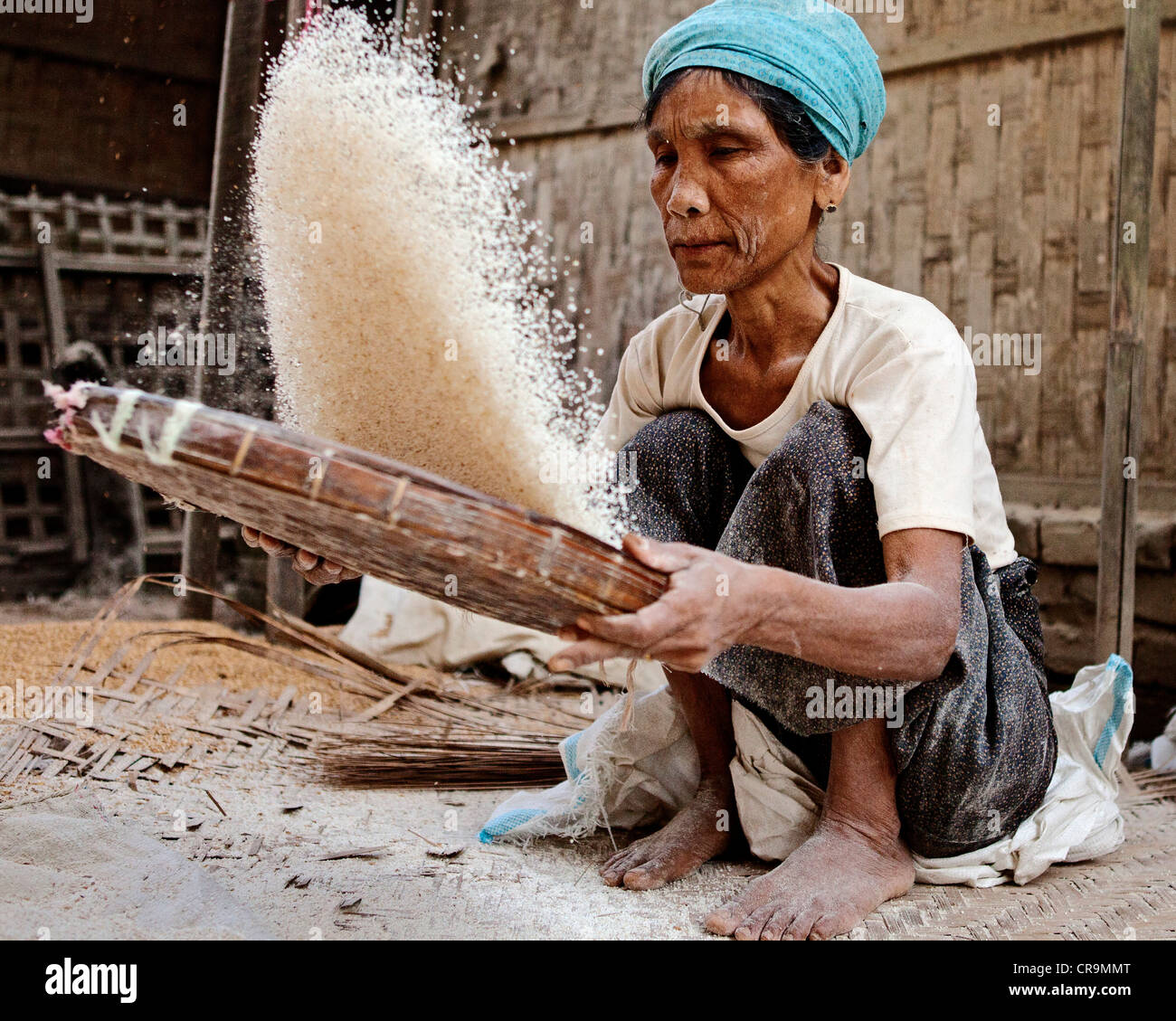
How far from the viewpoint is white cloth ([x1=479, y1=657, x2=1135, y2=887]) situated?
2.09 m

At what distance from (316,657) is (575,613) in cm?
214

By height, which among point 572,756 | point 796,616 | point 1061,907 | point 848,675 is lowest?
point 1061,907

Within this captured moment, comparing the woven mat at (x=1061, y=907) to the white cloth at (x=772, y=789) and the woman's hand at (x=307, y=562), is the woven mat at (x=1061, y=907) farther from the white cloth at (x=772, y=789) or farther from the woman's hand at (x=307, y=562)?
the woman's hand at (x=307, y=562)

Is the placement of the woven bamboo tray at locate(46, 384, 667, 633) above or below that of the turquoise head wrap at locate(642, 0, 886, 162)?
below

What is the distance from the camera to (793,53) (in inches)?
72.3

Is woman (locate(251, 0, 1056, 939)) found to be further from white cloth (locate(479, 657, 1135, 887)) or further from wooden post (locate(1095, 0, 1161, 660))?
wooden post (locate(1095, 0, 1161, 660))

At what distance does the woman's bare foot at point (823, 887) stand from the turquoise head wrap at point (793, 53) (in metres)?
1.20

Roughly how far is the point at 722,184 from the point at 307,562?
2.99ft

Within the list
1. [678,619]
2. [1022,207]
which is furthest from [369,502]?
[1022,207]

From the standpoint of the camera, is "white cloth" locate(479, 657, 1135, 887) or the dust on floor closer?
the dust on floor

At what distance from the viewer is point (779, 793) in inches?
83.3

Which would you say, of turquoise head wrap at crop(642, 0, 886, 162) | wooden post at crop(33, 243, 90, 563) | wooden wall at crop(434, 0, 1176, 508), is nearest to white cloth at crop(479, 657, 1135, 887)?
turquoise head wrap at crop(642, 0, 886, 162)

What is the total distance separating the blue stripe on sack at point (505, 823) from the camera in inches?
85.9

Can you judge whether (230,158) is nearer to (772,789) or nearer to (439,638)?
(439,638)
